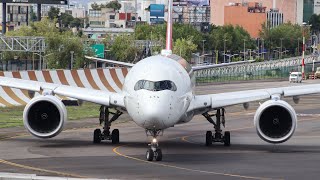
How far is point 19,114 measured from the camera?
5494 cm

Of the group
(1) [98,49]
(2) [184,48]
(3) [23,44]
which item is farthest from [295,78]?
(2) [184,48]

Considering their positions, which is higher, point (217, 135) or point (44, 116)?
point (44, 116)

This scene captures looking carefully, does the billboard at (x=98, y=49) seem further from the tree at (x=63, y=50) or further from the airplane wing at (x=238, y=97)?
the airplane wing at (x=238, y=97)

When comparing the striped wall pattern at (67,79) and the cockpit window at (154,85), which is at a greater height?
the cockpit window at (154,85)

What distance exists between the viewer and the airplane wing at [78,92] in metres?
37.0

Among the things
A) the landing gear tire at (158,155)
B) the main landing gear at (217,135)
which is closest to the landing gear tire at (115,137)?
the main landing gear at (217,135)

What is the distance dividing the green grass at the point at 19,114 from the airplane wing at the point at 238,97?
1241 centimetres

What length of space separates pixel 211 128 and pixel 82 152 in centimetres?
1460

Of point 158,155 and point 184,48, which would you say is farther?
point 184,48

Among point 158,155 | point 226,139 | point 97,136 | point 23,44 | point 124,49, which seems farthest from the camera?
point 124,49

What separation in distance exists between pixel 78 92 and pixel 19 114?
16796 millimetres

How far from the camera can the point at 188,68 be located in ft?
132

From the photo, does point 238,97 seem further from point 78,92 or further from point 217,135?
point 78,92

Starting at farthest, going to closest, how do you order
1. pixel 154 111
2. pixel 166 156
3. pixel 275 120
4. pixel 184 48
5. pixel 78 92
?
1. pixel 184 48
2. pixel 78 92
3. pixel 275 120
4. pixel 166 156
5. pixel 154 111
